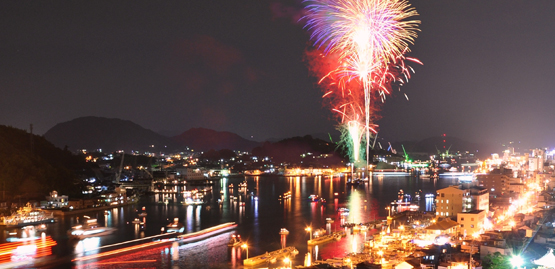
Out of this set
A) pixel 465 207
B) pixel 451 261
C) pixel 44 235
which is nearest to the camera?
pixel 451 261

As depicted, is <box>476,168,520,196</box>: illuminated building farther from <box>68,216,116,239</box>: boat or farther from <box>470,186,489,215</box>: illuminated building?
<box>68,216,116,239</box>: boat

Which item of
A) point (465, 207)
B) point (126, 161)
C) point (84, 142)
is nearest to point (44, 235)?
point (465, 207)

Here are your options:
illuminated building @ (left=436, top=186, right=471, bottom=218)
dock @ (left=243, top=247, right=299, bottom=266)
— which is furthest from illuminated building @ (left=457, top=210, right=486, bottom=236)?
dock @ (left=243, top=247, right=299, bottom=266)

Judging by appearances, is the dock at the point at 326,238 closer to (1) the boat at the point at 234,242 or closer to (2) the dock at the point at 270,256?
(2) the dock at the point at 270,256

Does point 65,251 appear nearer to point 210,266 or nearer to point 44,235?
point 44,235

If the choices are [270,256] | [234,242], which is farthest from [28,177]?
[270,256]
